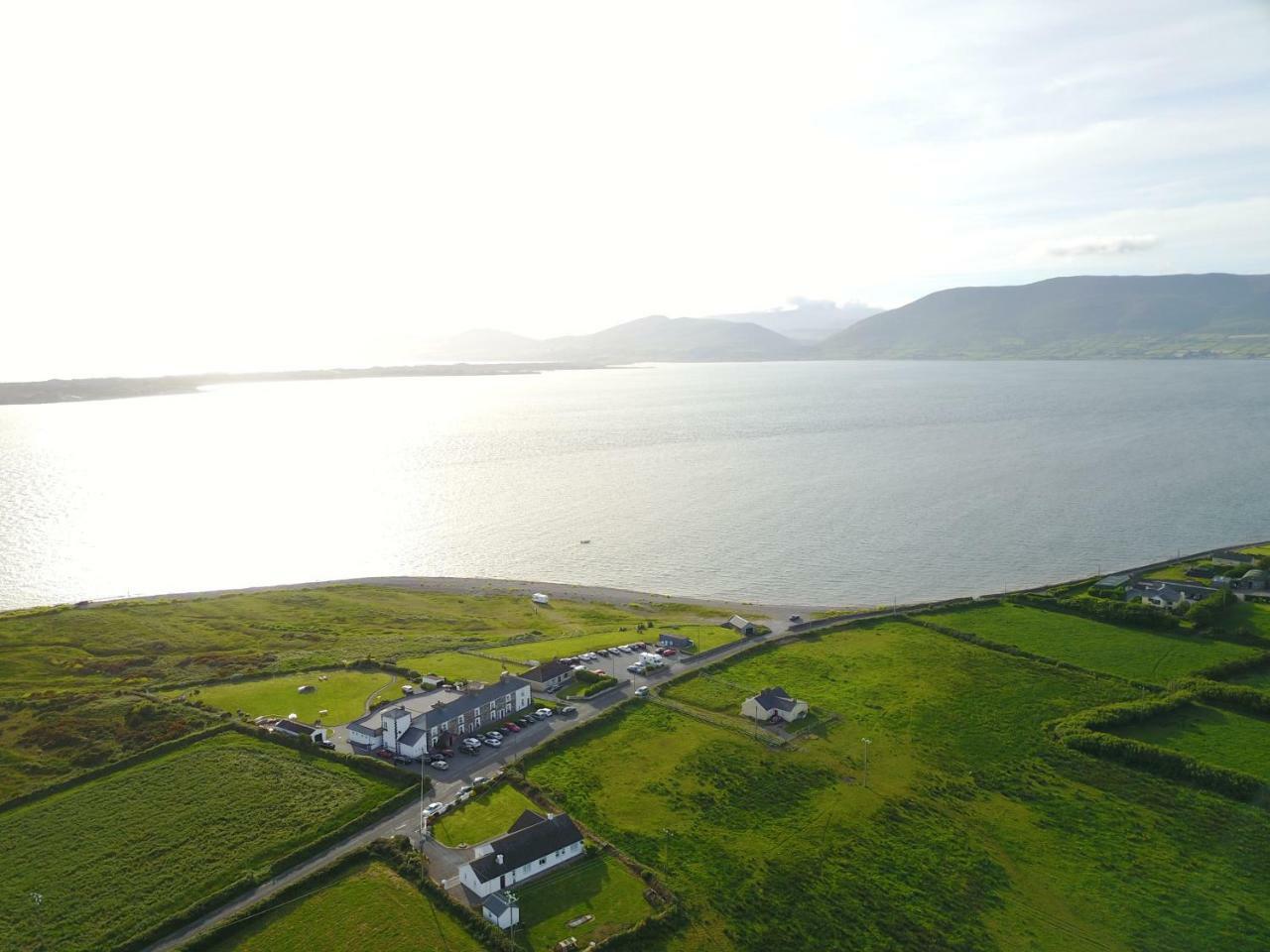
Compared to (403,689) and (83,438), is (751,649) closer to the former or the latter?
(403,689)

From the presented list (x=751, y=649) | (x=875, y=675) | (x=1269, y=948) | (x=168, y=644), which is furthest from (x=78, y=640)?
(x=1269, y=948)

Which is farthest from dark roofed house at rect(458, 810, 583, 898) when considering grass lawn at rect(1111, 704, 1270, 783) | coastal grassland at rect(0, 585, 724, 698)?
grass lawn at rect(1111, 704, 1270, 783)

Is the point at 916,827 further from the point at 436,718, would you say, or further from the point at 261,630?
the point at 261,630

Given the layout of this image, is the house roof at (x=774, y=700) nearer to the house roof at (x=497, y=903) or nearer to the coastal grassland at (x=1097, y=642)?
the house roof at (x=497, y=903)

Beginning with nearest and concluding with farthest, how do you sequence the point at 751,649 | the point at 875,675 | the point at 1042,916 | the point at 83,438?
1. the point at 1042,916
2. the point at 875,675
3. the point at 751,649
4. the point at 83,438

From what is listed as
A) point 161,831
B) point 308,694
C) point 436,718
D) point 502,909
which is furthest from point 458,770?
point 308,694
